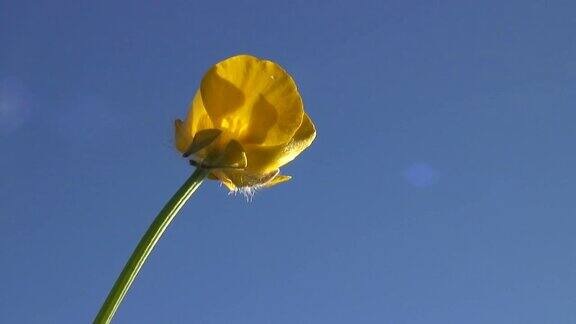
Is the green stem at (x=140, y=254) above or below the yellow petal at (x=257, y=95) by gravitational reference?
below

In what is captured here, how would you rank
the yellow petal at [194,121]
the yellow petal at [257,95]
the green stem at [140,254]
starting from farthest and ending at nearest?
the yellow petal at [194,121], the yellow petal at [257,95], the green stem at [140,254]

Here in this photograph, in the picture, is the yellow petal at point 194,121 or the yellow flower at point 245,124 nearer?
the yellow flower at point 245,124

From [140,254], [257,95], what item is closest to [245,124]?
[257,95]

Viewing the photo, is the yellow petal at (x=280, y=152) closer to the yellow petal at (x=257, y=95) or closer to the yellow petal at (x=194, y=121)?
the yellow petal at (x=257, y=95)

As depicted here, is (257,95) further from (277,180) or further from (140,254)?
(140,254)

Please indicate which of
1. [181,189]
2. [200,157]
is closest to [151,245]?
[181,189]

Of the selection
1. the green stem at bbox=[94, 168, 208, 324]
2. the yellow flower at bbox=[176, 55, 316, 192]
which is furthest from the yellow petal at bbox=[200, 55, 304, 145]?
the green stem at bbox=[94, 168, 208, 324]

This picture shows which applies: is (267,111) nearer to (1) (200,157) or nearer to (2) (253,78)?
(2) (253,78)

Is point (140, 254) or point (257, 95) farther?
point (257, 95)

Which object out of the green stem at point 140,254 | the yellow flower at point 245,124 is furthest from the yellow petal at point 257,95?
the green stem at point 140,254
